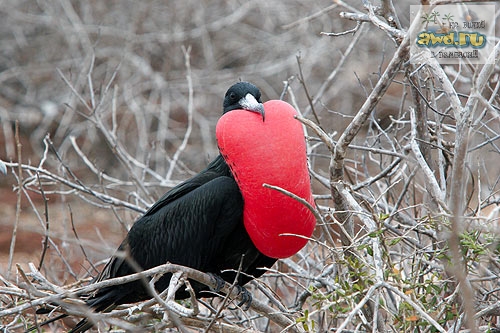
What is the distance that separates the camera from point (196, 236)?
293 cm

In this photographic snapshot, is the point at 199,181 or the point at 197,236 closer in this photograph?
the point at 197,236

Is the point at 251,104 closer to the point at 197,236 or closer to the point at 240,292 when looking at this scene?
the point at 197,236

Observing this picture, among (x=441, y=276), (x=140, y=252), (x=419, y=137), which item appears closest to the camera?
(x=441, y=276)

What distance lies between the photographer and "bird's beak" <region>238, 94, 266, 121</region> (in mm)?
2653

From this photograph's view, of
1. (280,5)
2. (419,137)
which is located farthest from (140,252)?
(280,5)

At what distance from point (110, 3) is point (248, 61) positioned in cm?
153

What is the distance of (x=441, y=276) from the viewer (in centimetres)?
246

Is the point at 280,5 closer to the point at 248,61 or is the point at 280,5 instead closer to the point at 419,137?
the point at 248,61

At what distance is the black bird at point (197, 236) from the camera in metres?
2.85

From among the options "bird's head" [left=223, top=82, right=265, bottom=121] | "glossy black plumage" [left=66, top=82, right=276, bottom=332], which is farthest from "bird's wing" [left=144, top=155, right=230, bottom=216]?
"bird's head" [left=223, top=82, right=265, bottom=121]

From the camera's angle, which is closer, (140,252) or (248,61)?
(140,252)

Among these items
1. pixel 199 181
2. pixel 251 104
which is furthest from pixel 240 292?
pixel 251 104

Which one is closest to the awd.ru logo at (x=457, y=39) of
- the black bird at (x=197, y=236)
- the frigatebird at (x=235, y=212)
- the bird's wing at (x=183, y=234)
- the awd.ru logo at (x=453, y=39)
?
the awd.ru logo at (x=453, y=39)

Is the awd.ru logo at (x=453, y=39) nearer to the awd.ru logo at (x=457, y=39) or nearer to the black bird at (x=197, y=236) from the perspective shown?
the awd.ru logo at (x=457, y=39)
